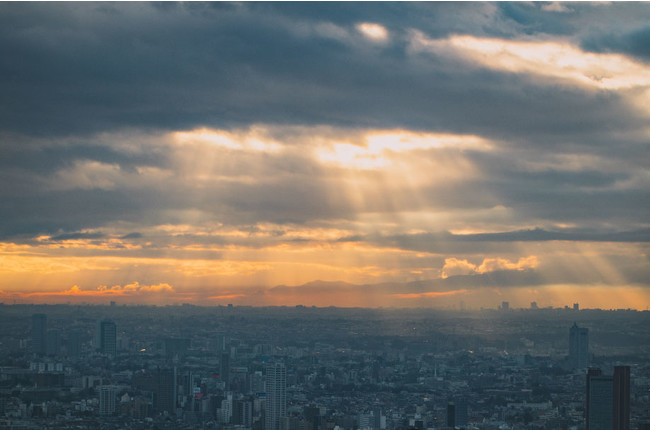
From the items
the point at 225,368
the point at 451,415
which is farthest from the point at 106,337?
the point at 451,415

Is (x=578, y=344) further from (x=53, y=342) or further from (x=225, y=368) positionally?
(x=53, y=342)

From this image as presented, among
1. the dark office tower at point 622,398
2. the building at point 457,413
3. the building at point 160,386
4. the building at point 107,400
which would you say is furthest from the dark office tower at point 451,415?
the building at point 107,400

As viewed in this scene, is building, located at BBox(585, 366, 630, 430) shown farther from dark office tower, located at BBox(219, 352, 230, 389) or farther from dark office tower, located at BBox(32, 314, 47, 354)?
dark office tower, located at BBox(32, 314, 47, 354)

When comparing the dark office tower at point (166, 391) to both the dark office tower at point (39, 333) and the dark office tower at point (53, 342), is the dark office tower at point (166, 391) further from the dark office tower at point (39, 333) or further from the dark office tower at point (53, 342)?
the dark office tower at point (53, 342)

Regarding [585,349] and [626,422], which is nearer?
[626,422]

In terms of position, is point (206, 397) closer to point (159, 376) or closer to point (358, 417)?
point (159, 376)

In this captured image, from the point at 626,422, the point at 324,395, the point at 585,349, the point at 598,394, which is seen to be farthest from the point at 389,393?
the point at 626,422
